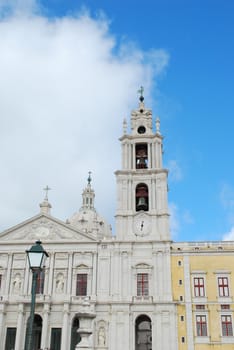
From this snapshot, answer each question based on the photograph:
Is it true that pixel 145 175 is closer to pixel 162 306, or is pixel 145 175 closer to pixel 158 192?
pixel 158 192

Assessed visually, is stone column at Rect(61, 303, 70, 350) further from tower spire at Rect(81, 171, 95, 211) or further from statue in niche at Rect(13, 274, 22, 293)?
tower spire at Rect(81, 171, 95, 211)

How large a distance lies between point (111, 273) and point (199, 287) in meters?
7.55

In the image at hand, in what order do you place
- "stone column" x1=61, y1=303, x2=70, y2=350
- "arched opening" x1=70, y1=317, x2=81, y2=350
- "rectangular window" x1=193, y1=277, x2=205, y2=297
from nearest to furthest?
1. "stone column" x1=61, y1=303, x2=70, y2=350
2. "arched opening" x1=70, y1=317, x2=81, y2=350
3. "rectangular window" x1=193, y1=277, x2=205, y2=297

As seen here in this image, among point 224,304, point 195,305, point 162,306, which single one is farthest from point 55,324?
point 224,304

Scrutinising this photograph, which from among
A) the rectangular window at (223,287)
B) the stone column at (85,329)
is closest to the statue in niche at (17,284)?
the rectangular window at (223,287)

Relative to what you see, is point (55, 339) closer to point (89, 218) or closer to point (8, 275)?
point (8, 275)

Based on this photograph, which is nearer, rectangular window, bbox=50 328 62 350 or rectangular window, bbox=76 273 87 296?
rectangular window, bbox=50 328 62 350

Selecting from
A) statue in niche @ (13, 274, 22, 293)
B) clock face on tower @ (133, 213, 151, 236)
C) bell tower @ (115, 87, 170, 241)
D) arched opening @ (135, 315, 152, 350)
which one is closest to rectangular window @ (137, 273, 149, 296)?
arched opening @ (135, 315, 152, 350)

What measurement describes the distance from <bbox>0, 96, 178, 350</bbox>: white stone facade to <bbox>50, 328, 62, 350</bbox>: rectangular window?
77 mm

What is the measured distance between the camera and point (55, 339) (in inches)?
1356

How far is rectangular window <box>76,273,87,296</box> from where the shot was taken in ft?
118

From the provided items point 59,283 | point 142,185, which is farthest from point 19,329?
point 142,185

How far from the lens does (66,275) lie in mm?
36719

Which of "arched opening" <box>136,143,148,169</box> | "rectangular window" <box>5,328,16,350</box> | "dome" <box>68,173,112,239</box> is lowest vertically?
"rectangular window" <box>5,328,16,350</box>
